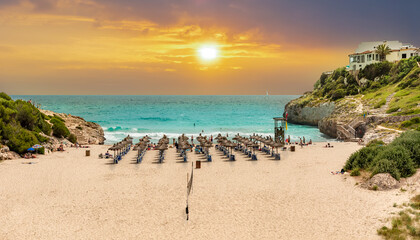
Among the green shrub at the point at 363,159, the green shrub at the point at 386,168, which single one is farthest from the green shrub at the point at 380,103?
the green shrub at the point at 386,168

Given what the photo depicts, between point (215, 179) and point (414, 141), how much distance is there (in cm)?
1467

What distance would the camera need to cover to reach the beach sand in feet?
45.5

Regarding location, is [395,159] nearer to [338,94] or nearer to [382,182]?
[382,182]

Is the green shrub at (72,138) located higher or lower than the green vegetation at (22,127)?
lower

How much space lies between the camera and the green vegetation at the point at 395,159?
19.3 m

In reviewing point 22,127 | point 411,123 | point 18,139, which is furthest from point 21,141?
point 411,123

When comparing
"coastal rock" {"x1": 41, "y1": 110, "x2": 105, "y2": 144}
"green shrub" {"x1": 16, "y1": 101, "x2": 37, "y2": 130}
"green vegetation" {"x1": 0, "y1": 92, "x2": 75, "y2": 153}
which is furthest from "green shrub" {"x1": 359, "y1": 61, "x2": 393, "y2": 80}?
"green shrub" {"x1": 16, "y1": 101, "x2": 37, "y2": 130}

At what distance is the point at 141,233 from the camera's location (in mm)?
13711

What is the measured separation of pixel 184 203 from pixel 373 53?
84.8 meters

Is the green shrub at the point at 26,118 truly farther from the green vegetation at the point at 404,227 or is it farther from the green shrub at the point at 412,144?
the green shrub at the point at 412,144

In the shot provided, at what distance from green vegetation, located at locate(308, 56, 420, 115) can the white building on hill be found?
509 cm

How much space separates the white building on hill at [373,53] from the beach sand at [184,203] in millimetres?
69995

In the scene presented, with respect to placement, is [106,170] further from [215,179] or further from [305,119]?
[305,119]

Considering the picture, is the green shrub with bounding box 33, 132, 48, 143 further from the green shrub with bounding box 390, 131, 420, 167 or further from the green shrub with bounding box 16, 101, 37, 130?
the green shrub with bounding box 390, 131, 420, 167
